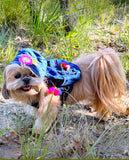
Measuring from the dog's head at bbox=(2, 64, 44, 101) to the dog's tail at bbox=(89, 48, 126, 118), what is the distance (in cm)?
65

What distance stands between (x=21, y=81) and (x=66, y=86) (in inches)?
22.8

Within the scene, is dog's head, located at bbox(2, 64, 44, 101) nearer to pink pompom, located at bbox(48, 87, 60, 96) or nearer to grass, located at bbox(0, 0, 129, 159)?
pink pompom, located at bbox(48, 87, 60, 96)

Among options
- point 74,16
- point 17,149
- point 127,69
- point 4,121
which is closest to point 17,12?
point 74,16

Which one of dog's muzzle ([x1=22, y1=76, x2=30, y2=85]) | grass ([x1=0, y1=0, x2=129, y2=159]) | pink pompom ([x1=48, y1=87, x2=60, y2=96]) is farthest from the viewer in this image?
grass ([x1=0, y1=0, x2=129, y2=159])

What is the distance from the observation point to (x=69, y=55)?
13.0 ft

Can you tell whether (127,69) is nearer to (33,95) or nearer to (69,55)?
(69,55)

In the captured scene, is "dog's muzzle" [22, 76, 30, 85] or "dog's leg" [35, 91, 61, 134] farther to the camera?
"dog's leg" [35, 91, 61, 134]

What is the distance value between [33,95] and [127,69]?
2122mm

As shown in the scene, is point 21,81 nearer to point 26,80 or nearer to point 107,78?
point 26,80

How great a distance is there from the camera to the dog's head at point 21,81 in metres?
2.34

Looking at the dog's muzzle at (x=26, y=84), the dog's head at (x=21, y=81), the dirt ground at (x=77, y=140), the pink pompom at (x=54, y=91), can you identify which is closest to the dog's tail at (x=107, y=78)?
the dirt ground at (x=77, y=140)

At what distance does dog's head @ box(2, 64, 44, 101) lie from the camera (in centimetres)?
234

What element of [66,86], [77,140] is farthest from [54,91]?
[77,140]

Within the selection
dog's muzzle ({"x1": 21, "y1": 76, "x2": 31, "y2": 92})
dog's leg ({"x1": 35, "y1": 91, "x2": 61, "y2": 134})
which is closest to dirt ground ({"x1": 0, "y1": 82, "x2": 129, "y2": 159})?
dog's leg ({"x1": 35, "y1": 91, "x2": 61, "y2": 134})
